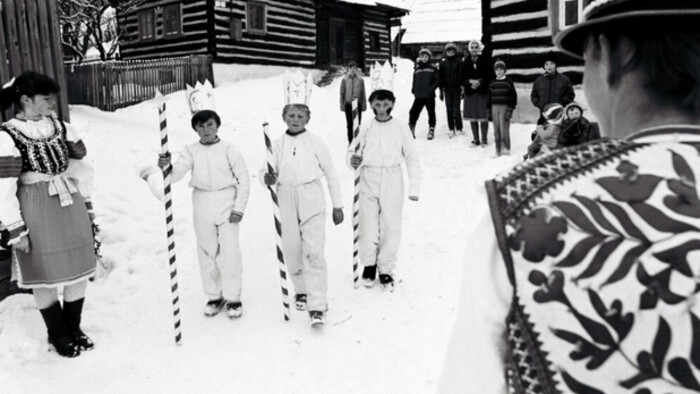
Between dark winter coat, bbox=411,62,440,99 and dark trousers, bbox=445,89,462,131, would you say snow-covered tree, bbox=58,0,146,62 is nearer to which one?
dark winter coat, bbox=411,62,440,99

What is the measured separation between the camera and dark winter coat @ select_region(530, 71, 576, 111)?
9828mm

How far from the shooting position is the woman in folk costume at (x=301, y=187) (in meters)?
5.19

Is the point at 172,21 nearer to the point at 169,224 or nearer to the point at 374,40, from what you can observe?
the point at 374,40

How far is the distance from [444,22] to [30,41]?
31610 millimetres

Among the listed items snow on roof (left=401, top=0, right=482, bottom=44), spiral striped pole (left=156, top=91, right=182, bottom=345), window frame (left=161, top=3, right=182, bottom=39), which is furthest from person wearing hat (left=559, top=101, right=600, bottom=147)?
snow on roof (left=401, top=0, right=482, bottom=44)

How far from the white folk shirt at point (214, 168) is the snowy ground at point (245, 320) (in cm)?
117

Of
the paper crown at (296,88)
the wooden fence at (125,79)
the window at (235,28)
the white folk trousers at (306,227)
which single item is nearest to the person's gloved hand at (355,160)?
the white folk trousers at (306,227)

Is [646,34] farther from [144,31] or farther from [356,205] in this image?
[144,31]

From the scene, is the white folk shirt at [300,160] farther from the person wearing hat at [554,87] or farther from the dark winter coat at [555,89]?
the dark winter coat at [555,89]

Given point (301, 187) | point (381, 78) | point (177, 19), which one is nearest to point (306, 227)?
point (301, 187)

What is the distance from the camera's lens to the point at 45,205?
4445 millimetres

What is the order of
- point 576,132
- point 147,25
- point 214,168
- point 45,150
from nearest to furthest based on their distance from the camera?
point 45,150 < point 214,168 < point 576,132 < point 147,25

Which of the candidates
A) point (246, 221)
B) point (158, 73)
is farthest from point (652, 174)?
point (158, 73)

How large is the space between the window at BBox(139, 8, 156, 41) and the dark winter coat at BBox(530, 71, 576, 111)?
14943 mm
